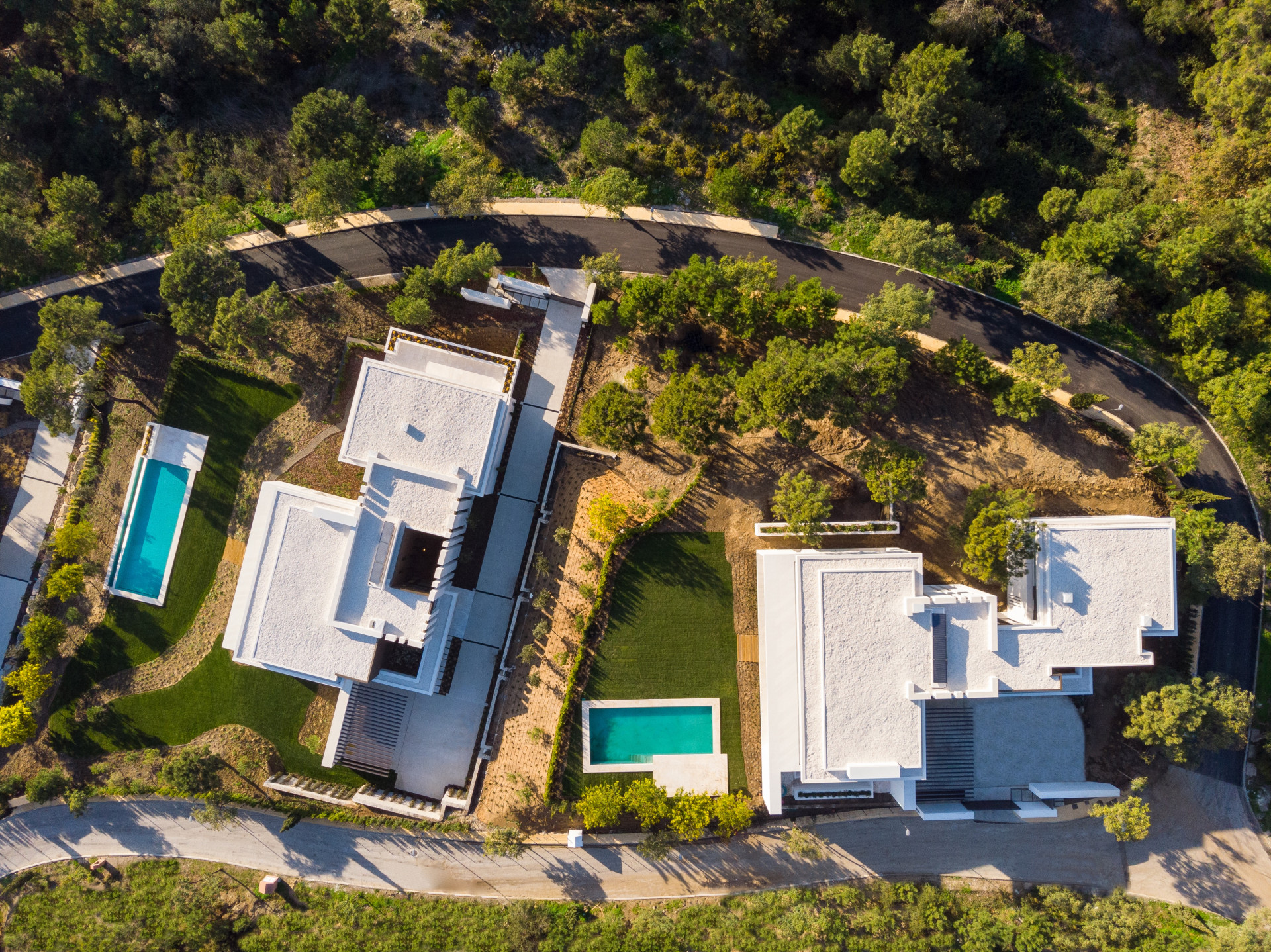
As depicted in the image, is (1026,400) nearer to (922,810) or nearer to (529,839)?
(922,810)

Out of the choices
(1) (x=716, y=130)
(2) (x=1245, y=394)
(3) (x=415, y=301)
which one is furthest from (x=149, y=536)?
(2) (x=1245, y=394)

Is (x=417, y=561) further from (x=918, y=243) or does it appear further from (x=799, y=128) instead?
(x=799, y=128)

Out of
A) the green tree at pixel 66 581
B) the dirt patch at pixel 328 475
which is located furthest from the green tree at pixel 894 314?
the green tree at pixel 66 581

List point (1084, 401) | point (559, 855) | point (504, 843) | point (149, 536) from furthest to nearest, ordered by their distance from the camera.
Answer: point (149, 536)
point (559, 855)
point (504, 843)
point (1084, 401)

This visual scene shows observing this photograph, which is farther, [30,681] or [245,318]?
[30,681]

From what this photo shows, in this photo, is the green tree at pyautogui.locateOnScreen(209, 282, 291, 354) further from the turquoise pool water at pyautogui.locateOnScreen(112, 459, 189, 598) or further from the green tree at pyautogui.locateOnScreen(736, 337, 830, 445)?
the green tree at pyautogui.locateOnScreen(736, 337, 830, 445)

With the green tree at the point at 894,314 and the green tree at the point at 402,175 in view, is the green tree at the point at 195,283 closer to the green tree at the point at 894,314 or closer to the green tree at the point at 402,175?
the green tree at the point at 402,175

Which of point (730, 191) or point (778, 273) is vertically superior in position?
point (730, 191)
